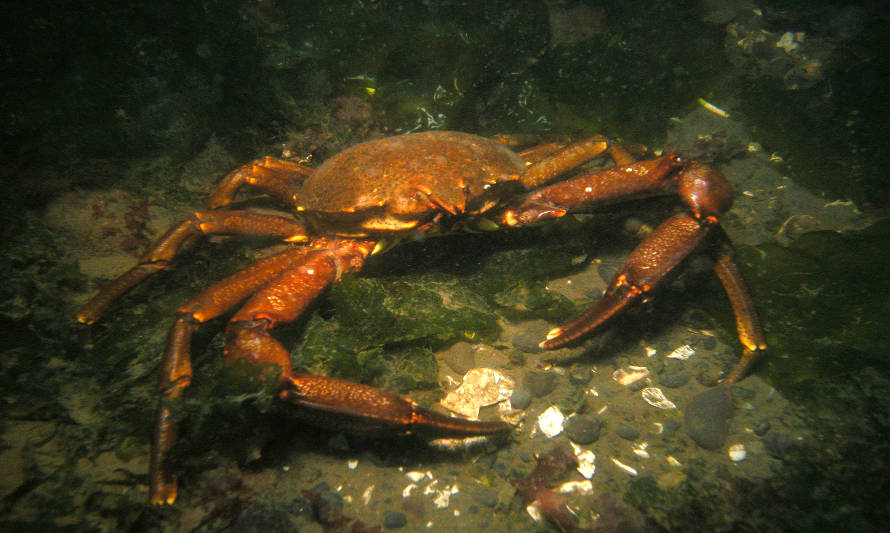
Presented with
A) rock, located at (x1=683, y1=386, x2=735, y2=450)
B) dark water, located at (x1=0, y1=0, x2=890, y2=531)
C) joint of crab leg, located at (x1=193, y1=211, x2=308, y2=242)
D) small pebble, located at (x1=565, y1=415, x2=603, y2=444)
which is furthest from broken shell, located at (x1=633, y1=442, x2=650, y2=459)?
joint of crab leg, located at (x1=193, y1=211, x2=308, y2=242)

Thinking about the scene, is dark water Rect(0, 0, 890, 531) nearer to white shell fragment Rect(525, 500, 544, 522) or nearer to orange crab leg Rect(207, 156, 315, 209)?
white shell fragment Rect(525, 500, 544, 522)

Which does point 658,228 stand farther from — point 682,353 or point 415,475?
point 415,475

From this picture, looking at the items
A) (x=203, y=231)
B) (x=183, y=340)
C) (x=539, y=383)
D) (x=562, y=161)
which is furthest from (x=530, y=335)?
(x=203, y=231)

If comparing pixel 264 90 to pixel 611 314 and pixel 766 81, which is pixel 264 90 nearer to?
pixel 611 314

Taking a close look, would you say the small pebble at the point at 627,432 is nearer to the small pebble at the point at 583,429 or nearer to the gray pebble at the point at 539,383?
the small pebble at the point at 583,429

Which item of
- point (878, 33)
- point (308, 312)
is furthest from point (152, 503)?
point (878, 33)

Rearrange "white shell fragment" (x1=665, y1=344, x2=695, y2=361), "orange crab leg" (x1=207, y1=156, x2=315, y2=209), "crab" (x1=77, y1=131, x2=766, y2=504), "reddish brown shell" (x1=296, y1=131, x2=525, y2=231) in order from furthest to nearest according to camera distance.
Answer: "orange crab leg" (x1=207, y1=156, x2=315, y2=209), "reddish brown shell" (x1=296, y1=131, x2=525, y2=231), "white shell fragment" (x1=665, y1=344, x2=695, y2=361), "crab" (x1=77, y1=131, x2=766, y2=504)
